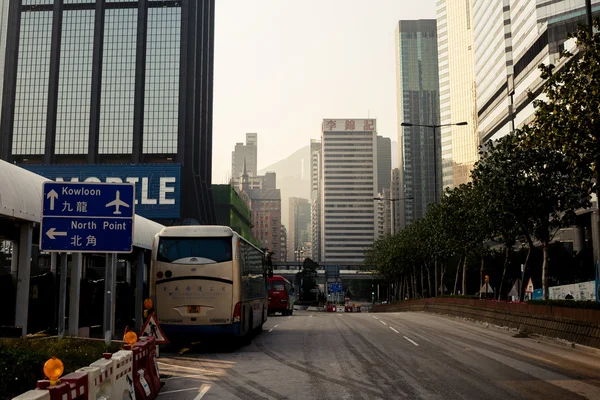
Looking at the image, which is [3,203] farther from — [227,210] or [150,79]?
[227,210]

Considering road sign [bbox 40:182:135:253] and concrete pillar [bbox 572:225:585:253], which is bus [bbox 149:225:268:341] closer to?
road sign [bbox 40:182:135:253]

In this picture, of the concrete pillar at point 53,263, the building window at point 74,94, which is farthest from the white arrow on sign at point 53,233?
the building window at point 74,94

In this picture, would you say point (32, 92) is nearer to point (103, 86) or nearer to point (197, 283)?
point (103, 86)

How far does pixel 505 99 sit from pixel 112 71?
216ft

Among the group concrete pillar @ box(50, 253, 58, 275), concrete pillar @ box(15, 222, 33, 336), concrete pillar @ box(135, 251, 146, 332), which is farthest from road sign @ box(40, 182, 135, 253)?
concrete pillar @ box(135, 251, 146, 332)

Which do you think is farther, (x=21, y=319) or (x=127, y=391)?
(x=21, y=319)

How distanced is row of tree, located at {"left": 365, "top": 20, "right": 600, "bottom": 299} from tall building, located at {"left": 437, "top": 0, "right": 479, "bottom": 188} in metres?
97.5

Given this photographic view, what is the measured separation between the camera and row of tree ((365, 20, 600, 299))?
15547 millimetres

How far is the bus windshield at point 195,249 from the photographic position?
1816 centimetres

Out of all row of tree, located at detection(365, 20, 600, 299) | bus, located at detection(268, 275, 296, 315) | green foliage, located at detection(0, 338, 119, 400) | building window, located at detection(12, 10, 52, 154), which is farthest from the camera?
building window, located at detection(12, 10, 52, 154)

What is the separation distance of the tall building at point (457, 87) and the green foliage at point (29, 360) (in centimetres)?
14710

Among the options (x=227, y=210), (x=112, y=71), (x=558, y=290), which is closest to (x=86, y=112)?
(x=112, y=71)

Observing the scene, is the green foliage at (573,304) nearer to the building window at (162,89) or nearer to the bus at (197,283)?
the bus at (197,283)

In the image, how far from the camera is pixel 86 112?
109m
